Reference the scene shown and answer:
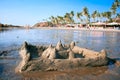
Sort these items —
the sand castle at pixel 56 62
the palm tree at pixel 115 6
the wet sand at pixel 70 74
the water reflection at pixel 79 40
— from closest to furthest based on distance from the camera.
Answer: the wet sand at pixel 70 74
the sand castle at pixel 56 62
the water reflection at pixel 79 40
the palm tree at pixel 115 6

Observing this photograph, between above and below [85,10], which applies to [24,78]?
below

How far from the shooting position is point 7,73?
11031 mm

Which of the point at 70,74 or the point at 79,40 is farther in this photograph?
the point at 79,40

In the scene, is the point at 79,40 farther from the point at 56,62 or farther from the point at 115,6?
the point at 115,6

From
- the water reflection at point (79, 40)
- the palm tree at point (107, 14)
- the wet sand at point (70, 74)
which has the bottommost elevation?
the wet sand at point (70, 74)

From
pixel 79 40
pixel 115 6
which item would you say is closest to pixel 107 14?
pixel 115 6

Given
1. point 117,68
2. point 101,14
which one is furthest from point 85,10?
point 117,68

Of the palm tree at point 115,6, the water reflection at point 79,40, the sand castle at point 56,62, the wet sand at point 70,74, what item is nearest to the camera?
the wet sand at point 70,74

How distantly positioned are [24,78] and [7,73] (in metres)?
1.49

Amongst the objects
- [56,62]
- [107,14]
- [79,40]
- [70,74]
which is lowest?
[70,74]

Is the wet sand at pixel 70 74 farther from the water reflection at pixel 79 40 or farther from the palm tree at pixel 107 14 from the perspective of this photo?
the palm tree at pixel 107 14

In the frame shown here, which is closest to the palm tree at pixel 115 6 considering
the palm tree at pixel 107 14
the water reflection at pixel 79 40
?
the palm tree at pixel 107 14

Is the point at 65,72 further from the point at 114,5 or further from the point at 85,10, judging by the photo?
the point at 85,10

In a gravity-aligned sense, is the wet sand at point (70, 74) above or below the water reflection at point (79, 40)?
below
